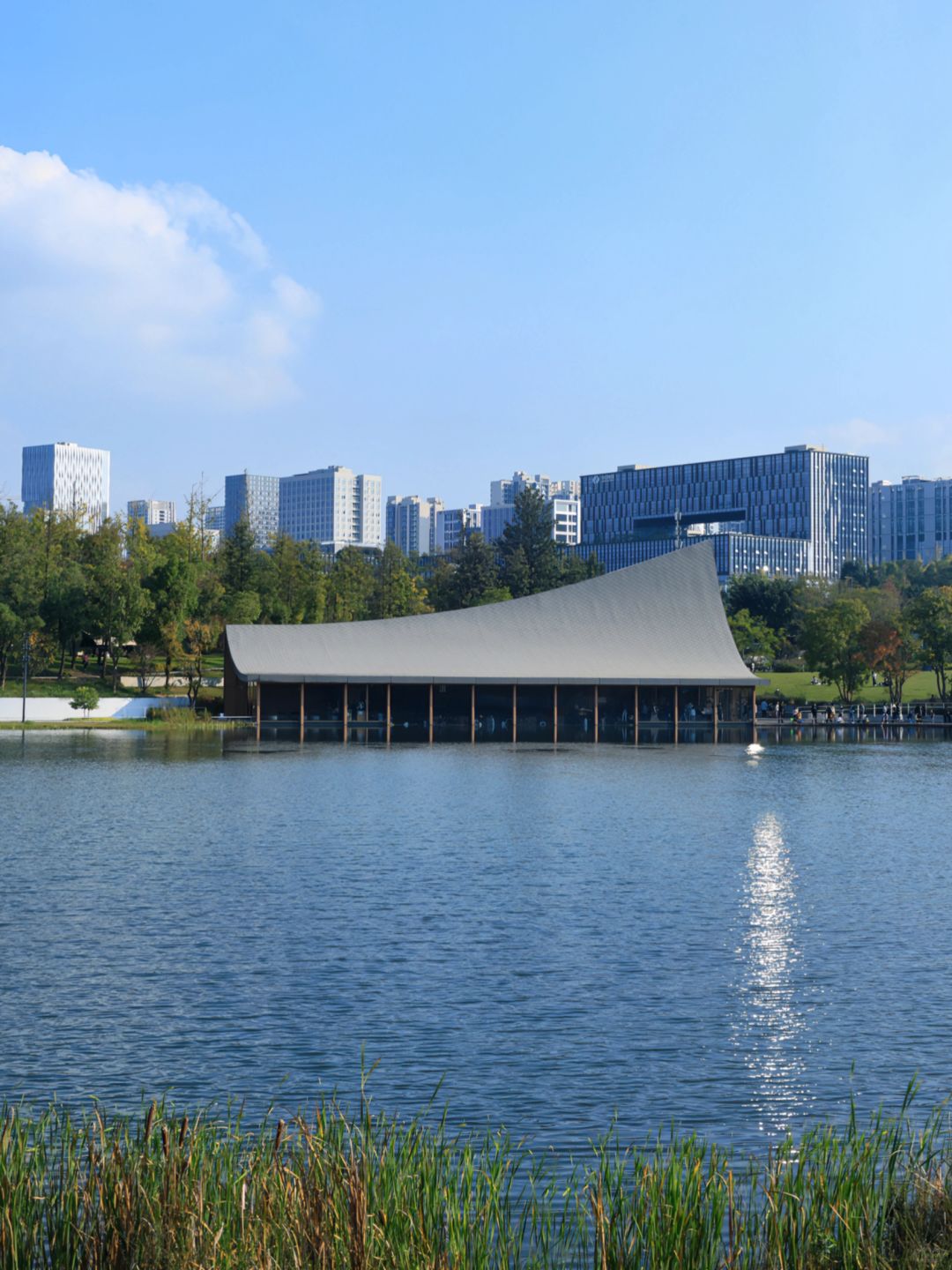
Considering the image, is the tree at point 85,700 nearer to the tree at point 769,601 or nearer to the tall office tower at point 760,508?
the tree at point 769,601

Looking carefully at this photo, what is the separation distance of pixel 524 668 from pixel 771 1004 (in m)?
35.4

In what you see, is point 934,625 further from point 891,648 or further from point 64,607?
point 64,607

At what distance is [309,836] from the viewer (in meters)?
20.0

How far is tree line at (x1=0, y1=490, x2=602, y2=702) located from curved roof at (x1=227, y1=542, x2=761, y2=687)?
8654mm

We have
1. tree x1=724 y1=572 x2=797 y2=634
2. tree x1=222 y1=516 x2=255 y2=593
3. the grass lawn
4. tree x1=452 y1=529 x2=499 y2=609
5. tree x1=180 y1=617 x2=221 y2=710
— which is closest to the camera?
tree x1=180 y1=617 x2=221 y2=710

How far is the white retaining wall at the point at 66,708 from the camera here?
4744 cm

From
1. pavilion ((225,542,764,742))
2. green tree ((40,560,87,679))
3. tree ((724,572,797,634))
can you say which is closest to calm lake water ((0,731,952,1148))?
pavilion ((225,542,764,742))

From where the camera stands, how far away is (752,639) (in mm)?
72938

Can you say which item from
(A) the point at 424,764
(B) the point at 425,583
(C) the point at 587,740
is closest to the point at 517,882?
(A) the point at 424,764

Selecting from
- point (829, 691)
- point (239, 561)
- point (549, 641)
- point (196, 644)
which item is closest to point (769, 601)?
point (829, 691)

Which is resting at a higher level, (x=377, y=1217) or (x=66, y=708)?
(x=66, y=708)

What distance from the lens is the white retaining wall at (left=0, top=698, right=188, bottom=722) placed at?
4744 cm

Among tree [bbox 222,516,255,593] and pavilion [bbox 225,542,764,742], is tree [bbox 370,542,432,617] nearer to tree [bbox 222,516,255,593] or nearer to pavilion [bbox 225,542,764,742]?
tree [bbox 222,516,255,593]

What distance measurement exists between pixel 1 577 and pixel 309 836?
125ft
